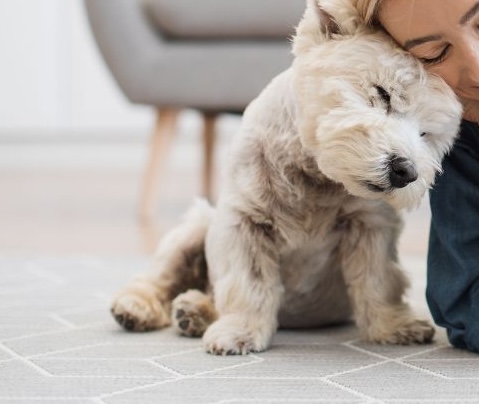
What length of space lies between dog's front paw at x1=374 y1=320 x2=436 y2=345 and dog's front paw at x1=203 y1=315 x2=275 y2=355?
0.17 m

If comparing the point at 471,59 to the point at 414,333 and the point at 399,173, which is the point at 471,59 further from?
the point at 414,333

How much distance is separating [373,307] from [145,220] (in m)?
1.64

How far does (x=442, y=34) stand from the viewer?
3.86ft

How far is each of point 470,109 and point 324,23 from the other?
0.23m

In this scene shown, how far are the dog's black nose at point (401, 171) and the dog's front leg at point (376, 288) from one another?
9.8 inches

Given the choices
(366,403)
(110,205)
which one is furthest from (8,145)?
(366,403)

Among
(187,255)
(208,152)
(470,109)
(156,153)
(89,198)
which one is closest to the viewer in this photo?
(470,109)

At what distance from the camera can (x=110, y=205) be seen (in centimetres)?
349

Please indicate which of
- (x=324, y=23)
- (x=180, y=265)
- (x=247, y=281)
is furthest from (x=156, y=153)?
(x=324, y=23)

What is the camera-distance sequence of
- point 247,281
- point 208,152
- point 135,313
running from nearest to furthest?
1. point 247,281
2. point 135,313
3. point 208,152

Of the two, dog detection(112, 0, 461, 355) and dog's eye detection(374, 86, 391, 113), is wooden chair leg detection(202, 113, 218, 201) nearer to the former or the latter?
dog detection(112, 0, 461, 355)

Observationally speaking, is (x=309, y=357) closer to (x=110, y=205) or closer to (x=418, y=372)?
(x=418, y=372)

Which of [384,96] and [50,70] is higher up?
[50,70]

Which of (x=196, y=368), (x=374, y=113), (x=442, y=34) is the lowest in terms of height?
(x=196, y=368)
